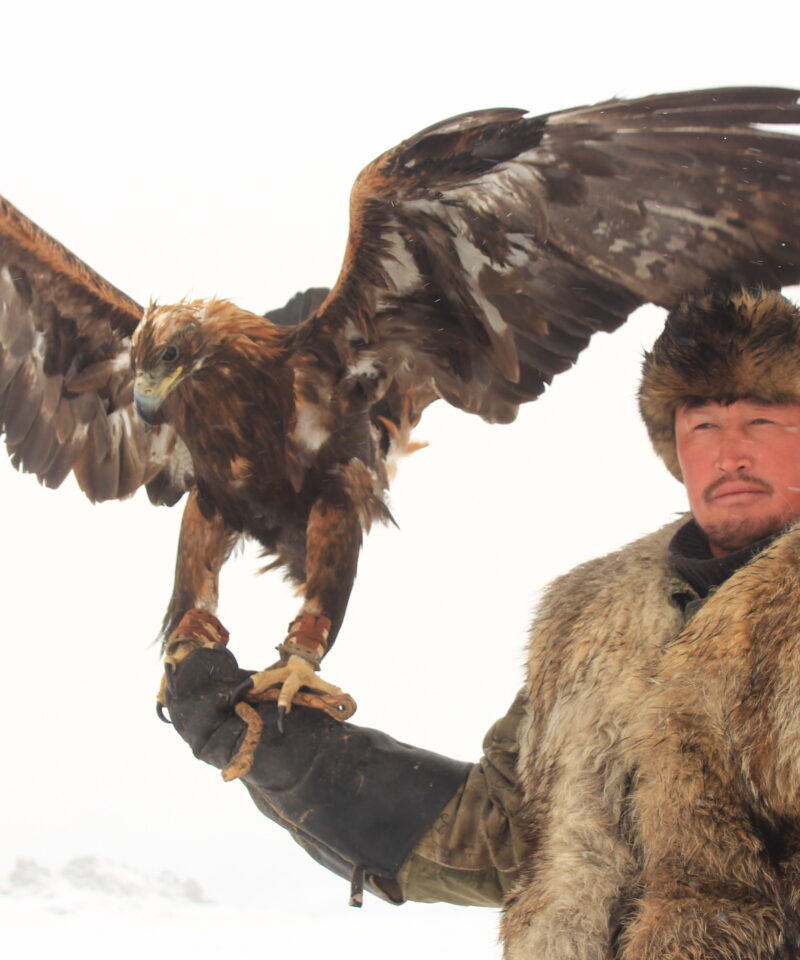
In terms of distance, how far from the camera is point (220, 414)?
2.12 m

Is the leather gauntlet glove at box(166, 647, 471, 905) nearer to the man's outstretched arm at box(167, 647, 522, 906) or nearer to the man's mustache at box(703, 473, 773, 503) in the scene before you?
the man's outstretched arm at box(167, 647, 522, 906)

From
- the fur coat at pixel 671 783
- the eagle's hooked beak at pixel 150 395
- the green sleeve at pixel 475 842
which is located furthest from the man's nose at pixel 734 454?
the eagle's hooked beak at pixel 150 395

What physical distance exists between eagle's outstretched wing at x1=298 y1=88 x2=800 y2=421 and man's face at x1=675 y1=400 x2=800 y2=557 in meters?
0.33

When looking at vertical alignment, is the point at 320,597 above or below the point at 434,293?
below

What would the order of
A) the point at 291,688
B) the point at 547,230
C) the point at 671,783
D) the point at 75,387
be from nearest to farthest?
the point at 671,783 → the point at 291,688 → the point at 547,230 → the point at 75,387

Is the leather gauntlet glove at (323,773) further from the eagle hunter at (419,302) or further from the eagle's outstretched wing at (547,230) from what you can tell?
the eagle's outstretched wing at (547,230)

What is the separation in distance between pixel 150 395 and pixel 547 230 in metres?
0.90

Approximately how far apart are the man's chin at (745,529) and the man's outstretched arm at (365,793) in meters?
0.59

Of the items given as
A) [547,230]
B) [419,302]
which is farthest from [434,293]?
[547,230]

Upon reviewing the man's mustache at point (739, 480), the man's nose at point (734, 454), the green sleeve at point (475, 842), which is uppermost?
the man's nose at point (734, 454)

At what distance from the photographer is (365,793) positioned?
76.7 inches

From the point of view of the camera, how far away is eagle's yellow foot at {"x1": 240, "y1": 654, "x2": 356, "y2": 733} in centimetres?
190

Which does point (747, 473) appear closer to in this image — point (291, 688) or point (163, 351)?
point (291, 688)

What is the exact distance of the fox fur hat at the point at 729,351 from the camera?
177 centimetres
